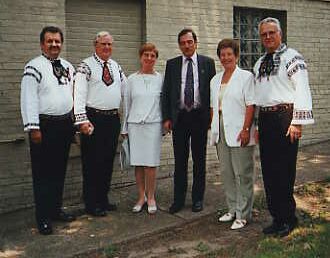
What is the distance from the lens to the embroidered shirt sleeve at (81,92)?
16.1ft

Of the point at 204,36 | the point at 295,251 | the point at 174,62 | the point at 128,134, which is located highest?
the point at 204,36

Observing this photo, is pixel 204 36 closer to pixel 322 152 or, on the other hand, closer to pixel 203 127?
pixel 203 127

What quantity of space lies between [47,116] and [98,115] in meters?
0.60

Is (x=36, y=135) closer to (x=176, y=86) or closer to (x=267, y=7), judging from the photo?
(x=176, y=86)

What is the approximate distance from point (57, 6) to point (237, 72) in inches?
95.4

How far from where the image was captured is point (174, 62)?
522 centimetres

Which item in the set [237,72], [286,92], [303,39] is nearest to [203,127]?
[237,72]

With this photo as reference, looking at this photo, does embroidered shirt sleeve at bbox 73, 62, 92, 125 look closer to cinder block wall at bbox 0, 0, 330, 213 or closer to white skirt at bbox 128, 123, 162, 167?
white skirt at bbox 128, 123, 162, 167

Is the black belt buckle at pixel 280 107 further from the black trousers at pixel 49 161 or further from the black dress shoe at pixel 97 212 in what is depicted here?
the black dress shoe at pixel 97 212

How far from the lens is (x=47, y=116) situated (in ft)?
15.5

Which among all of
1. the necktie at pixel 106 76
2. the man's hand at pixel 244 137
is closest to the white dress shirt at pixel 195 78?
the man's hand at pixel 244 137

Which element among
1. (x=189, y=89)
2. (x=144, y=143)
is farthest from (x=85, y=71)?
(x=189, y=89)

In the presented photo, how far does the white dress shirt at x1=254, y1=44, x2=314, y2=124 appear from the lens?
425 centimetres

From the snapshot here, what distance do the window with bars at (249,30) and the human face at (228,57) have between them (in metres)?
3.08
